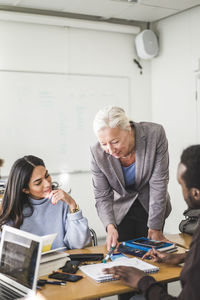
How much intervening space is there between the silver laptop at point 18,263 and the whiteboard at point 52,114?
2809 millimetres

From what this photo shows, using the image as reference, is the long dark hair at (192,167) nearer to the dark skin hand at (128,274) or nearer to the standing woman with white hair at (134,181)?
the dark skin hand at (128,274)

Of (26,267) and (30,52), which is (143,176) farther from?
(30,52)

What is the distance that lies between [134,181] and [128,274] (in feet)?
3.20

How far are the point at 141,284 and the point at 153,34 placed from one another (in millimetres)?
4069

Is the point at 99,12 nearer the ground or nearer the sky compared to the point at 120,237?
nearer the sky

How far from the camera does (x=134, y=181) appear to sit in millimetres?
2559

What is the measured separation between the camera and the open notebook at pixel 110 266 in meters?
1.69

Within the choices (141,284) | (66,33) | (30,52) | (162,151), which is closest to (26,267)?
(141,284)

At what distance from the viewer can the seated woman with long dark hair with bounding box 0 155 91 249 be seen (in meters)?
2.23

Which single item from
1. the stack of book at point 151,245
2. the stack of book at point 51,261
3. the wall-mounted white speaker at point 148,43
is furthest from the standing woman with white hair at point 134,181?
the wall-mounted white speaker at point 148,43

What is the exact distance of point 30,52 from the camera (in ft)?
15.0

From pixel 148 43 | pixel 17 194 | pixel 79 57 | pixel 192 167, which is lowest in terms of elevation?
pixel 17 194

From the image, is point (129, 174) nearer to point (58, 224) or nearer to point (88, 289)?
point (58, 224)

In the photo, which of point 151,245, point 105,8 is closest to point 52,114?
point 105,8
